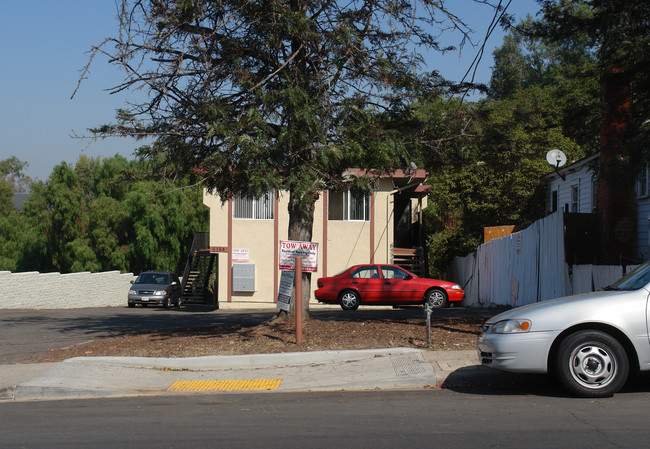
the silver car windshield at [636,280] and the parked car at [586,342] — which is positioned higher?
the silver car windshield at [636,280]

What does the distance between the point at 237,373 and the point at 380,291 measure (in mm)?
12423

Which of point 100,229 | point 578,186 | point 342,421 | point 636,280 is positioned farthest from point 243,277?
point 342,421

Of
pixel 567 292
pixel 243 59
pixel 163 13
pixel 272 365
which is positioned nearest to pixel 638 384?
pixel 272 365

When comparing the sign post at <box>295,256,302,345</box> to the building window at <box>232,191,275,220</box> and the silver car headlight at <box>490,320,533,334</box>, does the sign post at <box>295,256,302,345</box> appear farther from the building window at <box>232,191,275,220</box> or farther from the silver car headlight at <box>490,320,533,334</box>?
the building window at <box>232,191,275,220</box>

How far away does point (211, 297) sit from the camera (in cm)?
3416

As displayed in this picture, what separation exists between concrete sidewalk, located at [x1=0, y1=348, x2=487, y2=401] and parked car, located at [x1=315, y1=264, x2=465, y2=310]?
1156 centimetres

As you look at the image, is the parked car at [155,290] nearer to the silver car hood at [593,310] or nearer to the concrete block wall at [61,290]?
the concrete block wall at [61,290]

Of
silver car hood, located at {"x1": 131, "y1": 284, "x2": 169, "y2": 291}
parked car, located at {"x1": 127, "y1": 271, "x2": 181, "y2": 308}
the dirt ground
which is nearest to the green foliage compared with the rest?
parked car, located at {"x1": 127, "y1": 271, "x2": 181, "y2": 308}

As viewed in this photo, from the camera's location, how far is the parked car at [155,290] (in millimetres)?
28688

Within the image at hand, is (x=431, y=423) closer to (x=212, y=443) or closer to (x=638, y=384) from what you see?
(x=212, y=443)

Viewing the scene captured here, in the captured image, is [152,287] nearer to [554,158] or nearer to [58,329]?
[58,329]

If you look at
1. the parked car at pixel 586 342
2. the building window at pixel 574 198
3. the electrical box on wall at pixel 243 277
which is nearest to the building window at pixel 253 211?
the electrical box on wall at pixel 243 277

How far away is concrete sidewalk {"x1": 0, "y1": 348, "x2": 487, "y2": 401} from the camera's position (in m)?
8.72

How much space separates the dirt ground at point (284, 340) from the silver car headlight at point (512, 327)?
2.86 meters
